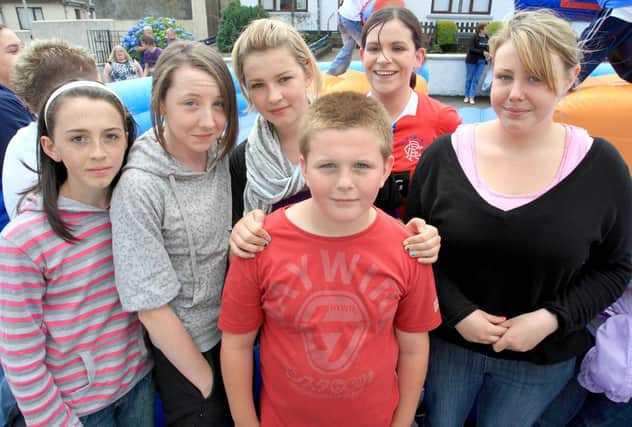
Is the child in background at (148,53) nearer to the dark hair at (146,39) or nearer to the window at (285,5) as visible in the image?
the dark hair at (146,39)

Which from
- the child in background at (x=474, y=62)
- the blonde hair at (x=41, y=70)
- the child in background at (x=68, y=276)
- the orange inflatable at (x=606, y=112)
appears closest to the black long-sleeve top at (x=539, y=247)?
the child in background at (x=68, y=276)

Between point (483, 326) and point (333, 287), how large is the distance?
52 cm

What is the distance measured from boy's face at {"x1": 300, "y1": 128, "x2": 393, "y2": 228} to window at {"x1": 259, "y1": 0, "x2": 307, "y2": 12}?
1883cm

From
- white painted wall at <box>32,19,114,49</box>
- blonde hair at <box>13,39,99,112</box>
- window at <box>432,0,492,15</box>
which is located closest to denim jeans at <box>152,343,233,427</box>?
blonde hair at <box>13,39,99,112</box>

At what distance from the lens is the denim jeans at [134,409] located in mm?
1430

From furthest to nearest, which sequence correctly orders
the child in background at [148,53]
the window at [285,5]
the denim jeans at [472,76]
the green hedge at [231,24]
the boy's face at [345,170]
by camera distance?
the window at [285,5], the green hedge at [231,24], the denim jeans at [472,76], the child in background at [148,53], the boy's face at [345,170]

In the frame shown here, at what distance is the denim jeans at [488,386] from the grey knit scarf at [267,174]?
2.51 feet

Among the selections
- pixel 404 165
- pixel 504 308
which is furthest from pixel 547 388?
pixel 404 165

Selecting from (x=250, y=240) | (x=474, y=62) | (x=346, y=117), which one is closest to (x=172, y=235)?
(x=250, y=240)

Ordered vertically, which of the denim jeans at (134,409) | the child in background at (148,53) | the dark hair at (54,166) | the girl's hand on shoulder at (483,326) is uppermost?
the dark hair at (54,166)

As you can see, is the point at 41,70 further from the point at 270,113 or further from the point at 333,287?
the point at 333,287

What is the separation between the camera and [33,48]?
6.02 ft

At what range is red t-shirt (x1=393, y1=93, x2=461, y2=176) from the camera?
1847mm

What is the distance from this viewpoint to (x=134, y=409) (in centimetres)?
148
